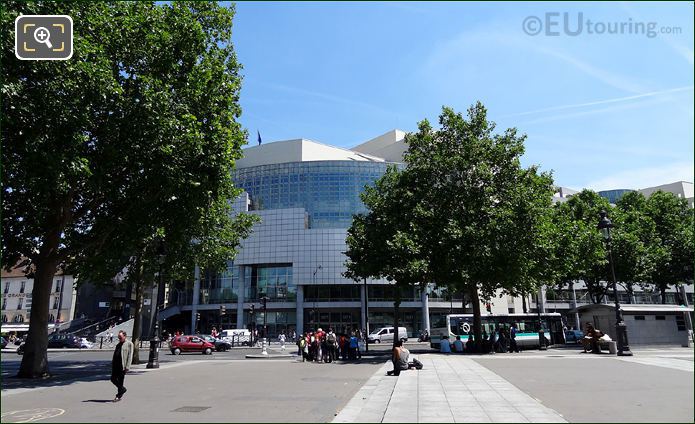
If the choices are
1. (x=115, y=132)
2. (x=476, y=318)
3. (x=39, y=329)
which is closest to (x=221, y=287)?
(x=476, y=318)

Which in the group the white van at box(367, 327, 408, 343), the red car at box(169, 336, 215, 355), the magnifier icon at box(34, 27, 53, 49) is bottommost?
the white van at box(367, 327, 408, 343)

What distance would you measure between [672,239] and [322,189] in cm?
4219

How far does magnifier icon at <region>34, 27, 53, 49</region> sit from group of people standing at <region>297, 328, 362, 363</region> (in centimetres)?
1865

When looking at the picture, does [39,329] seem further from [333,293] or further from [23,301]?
[23,301]

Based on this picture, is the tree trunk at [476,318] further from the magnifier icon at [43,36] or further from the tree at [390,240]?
the magnifier icon at [43,36]

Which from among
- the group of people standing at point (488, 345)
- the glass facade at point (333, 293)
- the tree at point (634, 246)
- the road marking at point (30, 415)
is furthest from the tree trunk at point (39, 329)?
the glass facade at point (333, 293)

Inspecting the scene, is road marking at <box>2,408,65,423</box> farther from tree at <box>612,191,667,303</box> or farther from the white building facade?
the white building facade

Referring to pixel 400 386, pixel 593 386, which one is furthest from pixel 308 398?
pixel 593 386

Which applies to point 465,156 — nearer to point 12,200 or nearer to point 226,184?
point 226,184

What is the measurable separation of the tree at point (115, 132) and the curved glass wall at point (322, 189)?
45184mm

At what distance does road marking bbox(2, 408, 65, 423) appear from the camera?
9.14m

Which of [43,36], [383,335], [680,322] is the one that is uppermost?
[43,36]

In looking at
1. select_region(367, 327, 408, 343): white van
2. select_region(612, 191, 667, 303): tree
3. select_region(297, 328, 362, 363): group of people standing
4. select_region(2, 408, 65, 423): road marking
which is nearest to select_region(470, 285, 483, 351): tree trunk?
select_region(297, 328, 362, 363): group of people standing

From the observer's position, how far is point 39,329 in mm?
17703
